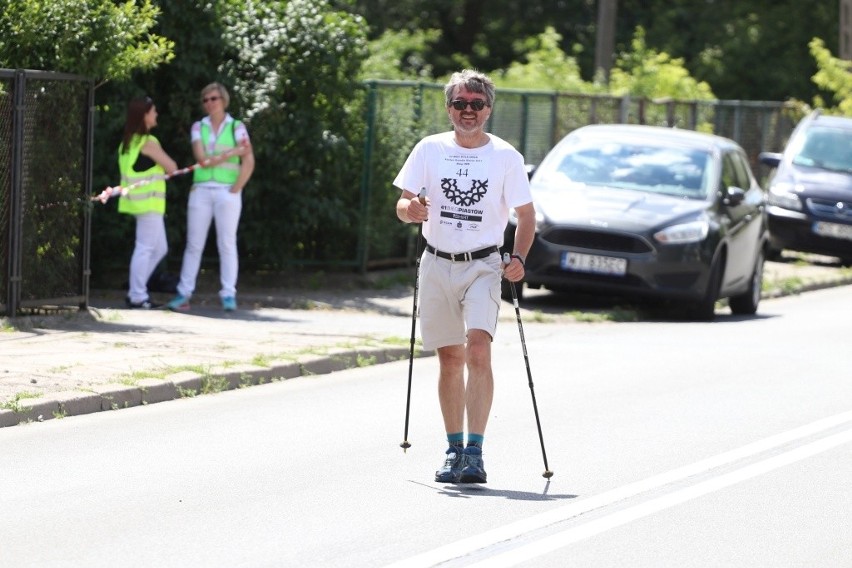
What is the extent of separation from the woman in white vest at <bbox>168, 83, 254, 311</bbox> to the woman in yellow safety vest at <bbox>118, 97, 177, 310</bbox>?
285 millimetres

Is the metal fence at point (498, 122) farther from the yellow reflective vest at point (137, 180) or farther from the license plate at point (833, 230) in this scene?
the yellow reflective vest at point (137, 180)

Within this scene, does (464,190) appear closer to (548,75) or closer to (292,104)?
(292,104)

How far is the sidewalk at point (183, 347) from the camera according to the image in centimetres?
1038

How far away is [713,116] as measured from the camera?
29.4 metres

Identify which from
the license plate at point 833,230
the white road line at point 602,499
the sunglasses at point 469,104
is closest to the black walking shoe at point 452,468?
the white road line at point 602,499

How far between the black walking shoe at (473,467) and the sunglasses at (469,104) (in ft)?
4.98

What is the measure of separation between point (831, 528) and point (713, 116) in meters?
22.3

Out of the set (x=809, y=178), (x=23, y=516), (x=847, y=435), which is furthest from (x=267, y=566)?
(x=809, y=178)

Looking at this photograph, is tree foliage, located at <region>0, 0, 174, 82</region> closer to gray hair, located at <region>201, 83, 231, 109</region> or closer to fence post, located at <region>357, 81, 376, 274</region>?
gray hair, located at <region>201, 83, 231, 109</region>

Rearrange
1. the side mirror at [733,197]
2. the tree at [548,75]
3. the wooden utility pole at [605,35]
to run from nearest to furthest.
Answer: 1. the side mirror at [733,197]
2. the tree at [548,75]
3. the wooden utility pole at [605,35]

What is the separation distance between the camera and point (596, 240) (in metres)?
16.4

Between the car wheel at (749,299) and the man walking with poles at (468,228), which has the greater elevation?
the man walking with poles at (468,228)

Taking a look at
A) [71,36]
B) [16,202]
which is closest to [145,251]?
[16,202]

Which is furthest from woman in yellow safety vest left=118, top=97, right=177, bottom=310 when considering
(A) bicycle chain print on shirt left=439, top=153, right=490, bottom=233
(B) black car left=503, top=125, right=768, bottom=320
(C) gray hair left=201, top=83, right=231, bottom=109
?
(A) bicycle chain print on shirt left=439, top=153, right=490, bottom=233
